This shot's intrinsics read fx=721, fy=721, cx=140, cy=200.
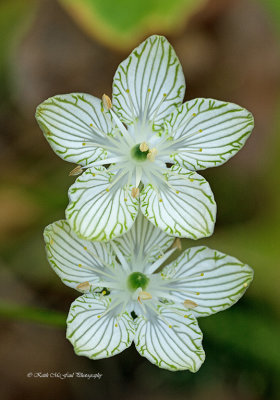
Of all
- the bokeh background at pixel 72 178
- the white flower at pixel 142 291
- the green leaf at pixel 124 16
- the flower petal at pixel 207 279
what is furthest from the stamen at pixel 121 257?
the green leaf at pixel 124 16

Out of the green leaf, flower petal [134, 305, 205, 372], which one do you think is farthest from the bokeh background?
flower petal [134, 305, 205, 372]

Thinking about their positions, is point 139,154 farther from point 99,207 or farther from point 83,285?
point 83,285

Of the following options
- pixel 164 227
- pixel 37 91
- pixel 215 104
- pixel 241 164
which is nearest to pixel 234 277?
pixel 164 227

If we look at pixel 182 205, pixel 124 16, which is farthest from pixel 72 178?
pixel 182 205

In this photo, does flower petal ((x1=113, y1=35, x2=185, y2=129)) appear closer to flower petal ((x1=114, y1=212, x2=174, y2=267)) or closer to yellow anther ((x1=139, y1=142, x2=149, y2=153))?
yellow anther ((x1=139, y1=142, x2=149, y2=153))

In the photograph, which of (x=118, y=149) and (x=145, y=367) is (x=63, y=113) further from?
(x=145, y=367)

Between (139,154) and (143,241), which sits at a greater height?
(139,154)
